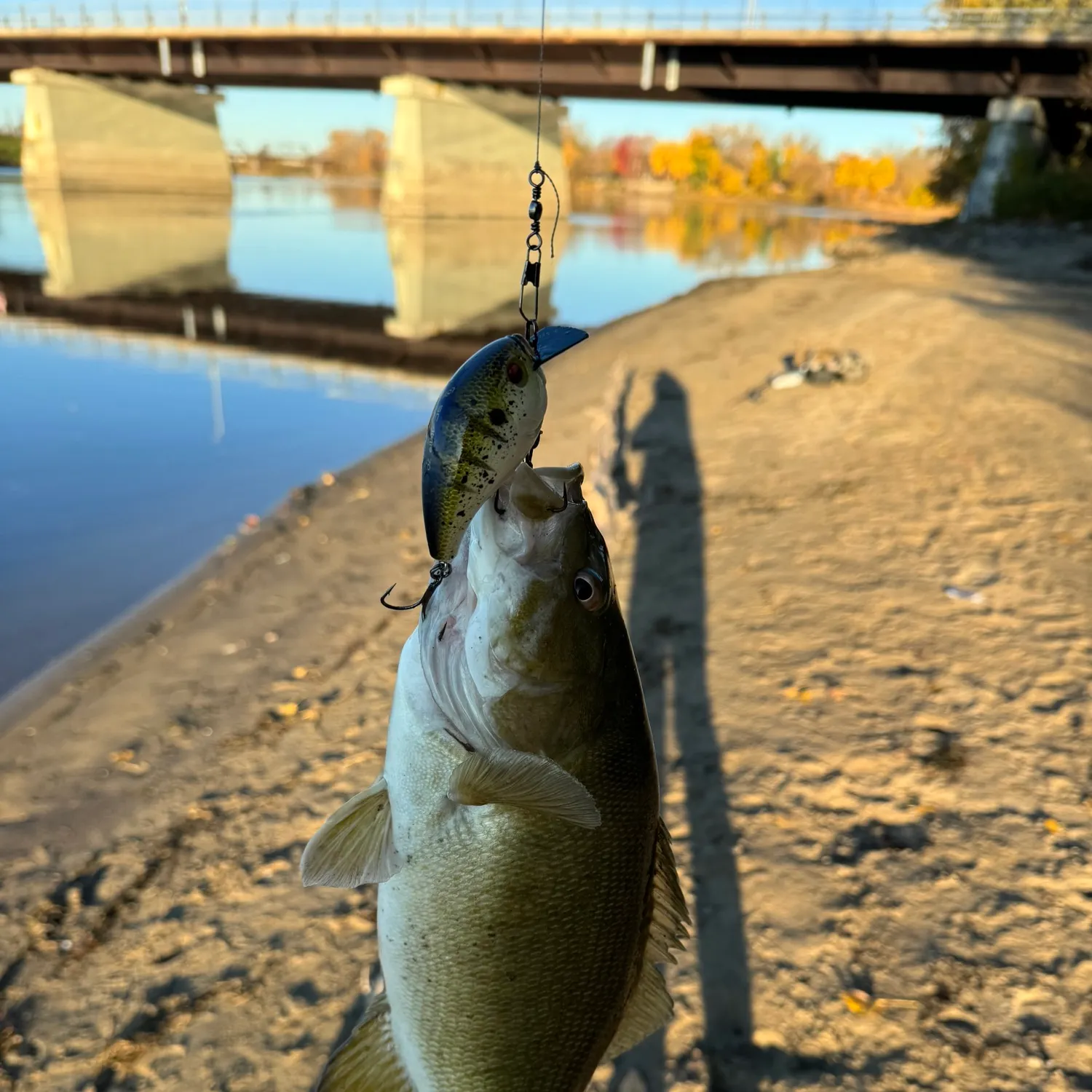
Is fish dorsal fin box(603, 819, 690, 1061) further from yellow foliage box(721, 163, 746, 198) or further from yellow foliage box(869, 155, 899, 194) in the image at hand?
yellow foliage box(869, 155, 899, 194)

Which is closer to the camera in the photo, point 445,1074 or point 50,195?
point 445,1074

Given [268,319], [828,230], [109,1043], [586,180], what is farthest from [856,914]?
[586,180]

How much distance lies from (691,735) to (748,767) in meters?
0.45

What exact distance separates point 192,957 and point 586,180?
383ft

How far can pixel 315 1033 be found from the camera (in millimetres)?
3496

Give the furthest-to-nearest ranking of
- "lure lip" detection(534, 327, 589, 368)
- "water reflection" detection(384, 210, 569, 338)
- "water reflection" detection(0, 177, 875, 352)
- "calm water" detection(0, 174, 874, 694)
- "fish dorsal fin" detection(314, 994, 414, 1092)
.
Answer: "water reflection" detection(0, 177, 875, 352) < "water reflection" detection(384, 210, 569, 338) < "calm water" detection(0, 174, 874, 694) < "fish dorsal fin" detection(314, 994, 414, 1092) < "lure lip" detection(534, 327, 589, 368)

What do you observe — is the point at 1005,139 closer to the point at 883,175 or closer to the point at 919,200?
the point at 919,200

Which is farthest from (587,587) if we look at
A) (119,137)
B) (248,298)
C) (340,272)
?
(119,137)

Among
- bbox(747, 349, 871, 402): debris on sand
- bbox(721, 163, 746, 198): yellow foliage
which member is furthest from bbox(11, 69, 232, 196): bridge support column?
bbox(721, 163, 746, 198): yellow foliage

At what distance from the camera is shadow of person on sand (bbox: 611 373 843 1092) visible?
10.6ft

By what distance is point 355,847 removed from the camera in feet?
6.09

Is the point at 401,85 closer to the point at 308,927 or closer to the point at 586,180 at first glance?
the point at 308,927

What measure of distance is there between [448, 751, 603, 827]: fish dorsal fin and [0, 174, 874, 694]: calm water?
7042 mm

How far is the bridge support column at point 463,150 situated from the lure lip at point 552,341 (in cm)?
4642
